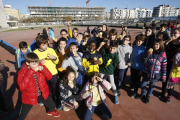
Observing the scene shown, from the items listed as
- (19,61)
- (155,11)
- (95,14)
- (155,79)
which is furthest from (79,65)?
(155,11)

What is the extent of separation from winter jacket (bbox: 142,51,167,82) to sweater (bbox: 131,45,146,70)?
210 millimetres

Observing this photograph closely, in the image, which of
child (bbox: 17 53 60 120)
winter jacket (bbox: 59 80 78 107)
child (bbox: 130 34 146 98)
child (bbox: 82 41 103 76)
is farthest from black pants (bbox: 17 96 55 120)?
child (bbox: 130 34 146 98)

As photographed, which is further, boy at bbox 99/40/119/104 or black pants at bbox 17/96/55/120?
boy at bbox 99/40/119/104

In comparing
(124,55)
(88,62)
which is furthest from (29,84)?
(124,55)

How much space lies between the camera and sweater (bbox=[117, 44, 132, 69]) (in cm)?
291

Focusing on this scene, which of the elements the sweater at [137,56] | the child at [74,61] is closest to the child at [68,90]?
the child at [74,61]

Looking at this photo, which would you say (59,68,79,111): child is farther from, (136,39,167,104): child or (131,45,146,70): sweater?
(136,39,167,104): child

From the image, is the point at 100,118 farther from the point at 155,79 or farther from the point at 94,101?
the point at 155,79

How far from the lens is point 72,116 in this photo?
8.38 feet

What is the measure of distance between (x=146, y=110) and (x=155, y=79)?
797mm

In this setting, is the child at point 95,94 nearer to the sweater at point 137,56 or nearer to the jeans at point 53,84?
the jeans at point 53,84

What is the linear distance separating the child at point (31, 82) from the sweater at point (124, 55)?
6.20 ft

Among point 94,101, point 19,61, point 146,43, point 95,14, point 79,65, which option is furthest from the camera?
point 95,14

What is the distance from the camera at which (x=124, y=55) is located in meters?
2.91
